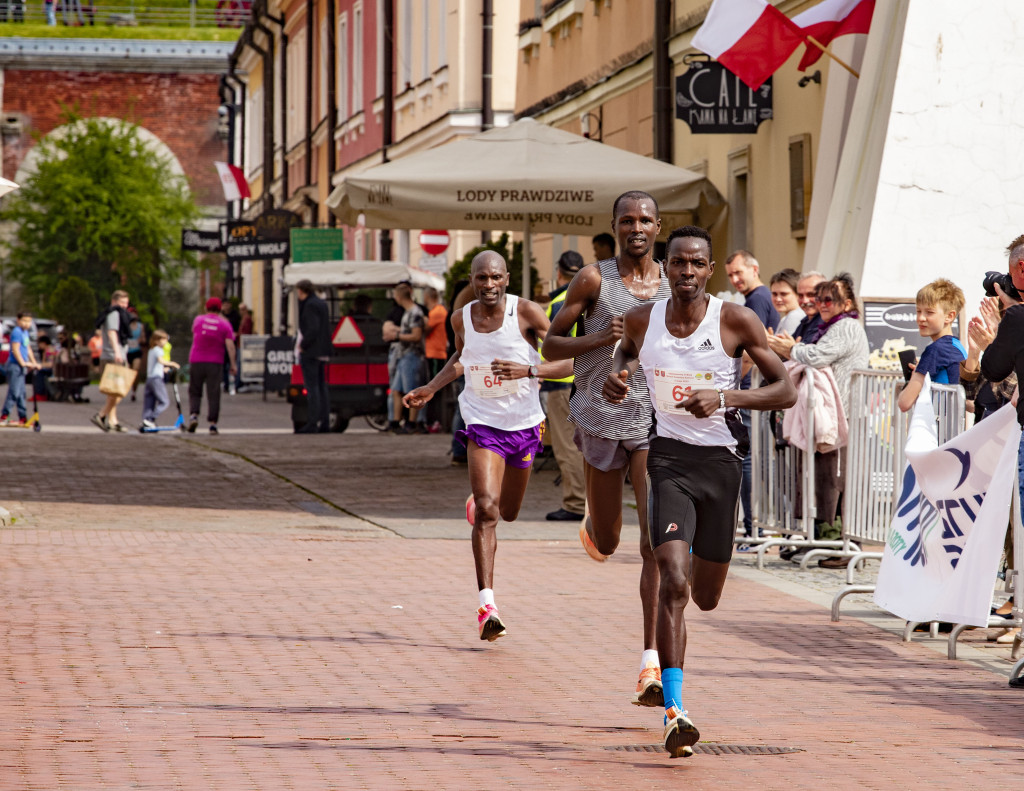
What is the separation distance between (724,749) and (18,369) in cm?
2255

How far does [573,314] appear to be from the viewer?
27.0ft

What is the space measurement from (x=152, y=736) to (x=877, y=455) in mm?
5803

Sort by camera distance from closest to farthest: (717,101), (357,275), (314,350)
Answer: (717,101)
(314,350)
(357,275)

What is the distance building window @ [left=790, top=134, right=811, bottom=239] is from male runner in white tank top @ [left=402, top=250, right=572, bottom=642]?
26.8 feet

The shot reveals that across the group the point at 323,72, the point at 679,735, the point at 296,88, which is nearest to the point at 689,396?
the point at 679,735

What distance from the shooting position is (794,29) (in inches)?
618

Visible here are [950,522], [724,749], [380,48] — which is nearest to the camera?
[724,749]

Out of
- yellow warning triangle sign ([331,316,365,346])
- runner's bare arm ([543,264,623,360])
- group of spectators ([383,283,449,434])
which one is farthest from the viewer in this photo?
yellow warning triangle sign ([331,316,365,346])

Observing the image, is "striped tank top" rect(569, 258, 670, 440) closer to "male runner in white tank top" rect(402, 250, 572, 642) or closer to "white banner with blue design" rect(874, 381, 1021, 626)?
"male runner in white tank top" rect(402, 250, 572, 642)

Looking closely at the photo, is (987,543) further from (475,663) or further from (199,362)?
(199,362)

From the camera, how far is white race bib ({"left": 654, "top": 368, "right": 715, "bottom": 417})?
22.7 feet

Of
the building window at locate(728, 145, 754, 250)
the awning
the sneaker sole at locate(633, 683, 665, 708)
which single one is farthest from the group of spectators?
the sneaker sole at locate(633, 683, 665, 708)

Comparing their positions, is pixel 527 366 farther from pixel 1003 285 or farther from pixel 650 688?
pixel 650 688

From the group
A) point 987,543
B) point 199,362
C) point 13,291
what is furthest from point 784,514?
point 13,291
